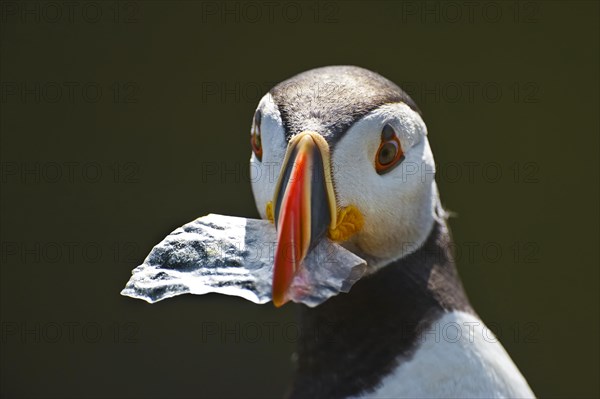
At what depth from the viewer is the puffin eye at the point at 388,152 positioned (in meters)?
2.10

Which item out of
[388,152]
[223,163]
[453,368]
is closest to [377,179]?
[388,152]

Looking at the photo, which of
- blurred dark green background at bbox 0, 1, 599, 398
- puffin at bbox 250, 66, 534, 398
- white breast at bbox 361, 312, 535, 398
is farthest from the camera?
blurred dark green background at bbox 0, 1, 599, 398

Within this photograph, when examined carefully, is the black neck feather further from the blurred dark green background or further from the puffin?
the blurred dark green background

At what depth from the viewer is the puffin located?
2023 mm

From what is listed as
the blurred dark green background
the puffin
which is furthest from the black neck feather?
the blurred dark green background

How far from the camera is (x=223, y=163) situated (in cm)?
538

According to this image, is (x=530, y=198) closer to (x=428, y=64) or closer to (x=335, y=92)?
(x=428, y=64)

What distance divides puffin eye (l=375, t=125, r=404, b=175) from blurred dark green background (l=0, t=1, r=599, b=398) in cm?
286

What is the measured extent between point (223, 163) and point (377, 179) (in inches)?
132

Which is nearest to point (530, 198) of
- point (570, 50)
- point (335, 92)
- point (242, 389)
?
point (570, 50)

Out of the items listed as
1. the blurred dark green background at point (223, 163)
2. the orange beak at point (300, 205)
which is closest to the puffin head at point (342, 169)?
the orange beak at point (300, 205)

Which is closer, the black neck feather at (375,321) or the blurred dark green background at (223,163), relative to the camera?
the black neck feather at (375,321)

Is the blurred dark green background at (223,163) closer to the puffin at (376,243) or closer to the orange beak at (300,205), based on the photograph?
the puffin at (376,243)

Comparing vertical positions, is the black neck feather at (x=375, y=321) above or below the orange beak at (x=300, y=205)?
below
